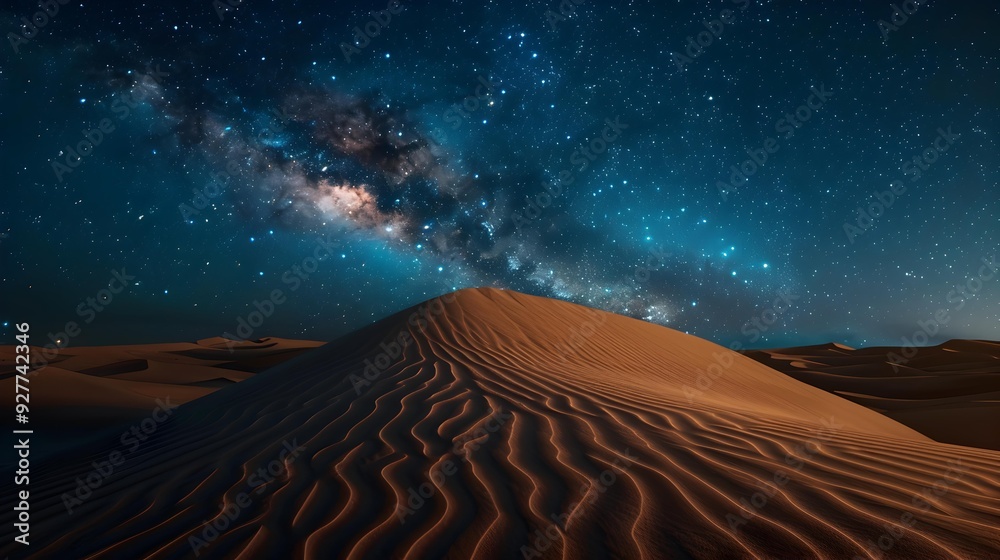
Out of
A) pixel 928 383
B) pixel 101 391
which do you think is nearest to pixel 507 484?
pixel 101 391

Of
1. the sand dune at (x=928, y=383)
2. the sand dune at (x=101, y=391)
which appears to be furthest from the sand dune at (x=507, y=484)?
the sand dune at (x=928, y=383)

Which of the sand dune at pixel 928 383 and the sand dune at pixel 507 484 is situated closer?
the sand dune at pixel 507 484

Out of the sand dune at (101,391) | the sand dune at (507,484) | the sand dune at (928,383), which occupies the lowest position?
the sand dune at (928,383)

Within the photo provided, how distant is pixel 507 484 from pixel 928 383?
16.0 m

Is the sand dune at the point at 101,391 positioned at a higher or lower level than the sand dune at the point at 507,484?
higher

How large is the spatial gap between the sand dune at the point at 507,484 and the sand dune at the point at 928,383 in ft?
26.1

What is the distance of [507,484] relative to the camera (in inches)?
93.3

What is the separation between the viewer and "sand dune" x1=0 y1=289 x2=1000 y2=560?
1824 mm

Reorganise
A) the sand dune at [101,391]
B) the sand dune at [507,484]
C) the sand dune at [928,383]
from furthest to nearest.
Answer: the sand dune at [928,383]
the sand dune at [101,391]
the sand dune at [507,484]

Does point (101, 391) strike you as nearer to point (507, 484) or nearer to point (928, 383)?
point (507, 484)

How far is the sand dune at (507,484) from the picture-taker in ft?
5.98

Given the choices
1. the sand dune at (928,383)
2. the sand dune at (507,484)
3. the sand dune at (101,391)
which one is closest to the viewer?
the sand dune at (507,484)

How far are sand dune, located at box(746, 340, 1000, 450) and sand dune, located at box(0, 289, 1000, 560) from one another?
794 cm

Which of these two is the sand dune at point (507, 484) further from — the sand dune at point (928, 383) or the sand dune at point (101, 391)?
the sand dune at point (928, 383)
